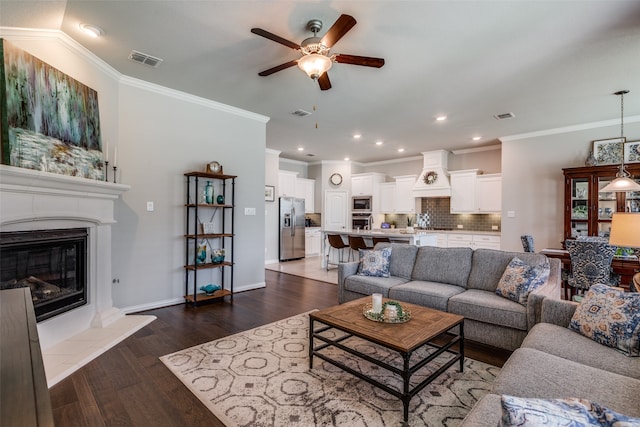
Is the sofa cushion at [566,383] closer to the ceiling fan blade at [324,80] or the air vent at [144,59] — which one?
the ceiling fan blade at [324,80]

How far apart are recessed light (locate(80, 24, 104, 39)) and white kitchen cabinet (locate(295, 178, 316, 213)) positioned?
6048mm

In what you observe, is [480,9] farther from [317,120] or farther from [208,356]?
[208,356]

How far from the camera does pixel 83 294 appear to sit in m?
3.04

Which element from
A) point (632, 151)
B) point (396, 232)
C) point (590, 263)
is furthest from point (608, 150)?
point (396, 232)

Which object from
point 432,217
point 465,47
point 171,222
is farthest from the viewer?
point 432,217

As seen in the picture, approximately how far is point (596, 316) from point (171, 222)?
170 inches

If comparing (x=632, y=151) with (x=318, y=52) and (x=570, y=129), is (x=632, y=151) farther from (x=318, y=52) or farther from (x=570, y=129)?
(x=318, y=52)

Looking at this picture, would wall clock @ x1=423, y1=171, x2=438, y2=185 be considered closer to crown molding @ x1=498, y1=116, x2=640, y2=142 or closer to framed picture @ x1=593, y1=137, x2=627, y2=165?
crown molding @ x1=498, y1=116, x2=640, y2=142

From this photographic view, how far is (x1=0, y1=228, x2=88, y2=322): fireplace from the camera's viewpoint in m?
2.41

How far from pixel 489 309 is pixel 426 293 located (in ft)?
1.94

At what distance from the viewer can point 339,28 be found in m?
2.21

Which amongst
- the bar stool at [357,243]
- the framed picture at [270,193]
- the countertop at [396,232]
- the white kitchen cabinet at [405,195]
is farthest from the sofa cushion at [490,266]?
the framed picture at [270,193]

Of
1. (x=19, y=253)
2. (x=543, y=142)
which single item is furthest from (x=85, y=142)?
(x=543, y=142)

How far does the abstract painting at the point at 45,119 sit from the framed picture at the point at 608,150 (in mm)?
7257
